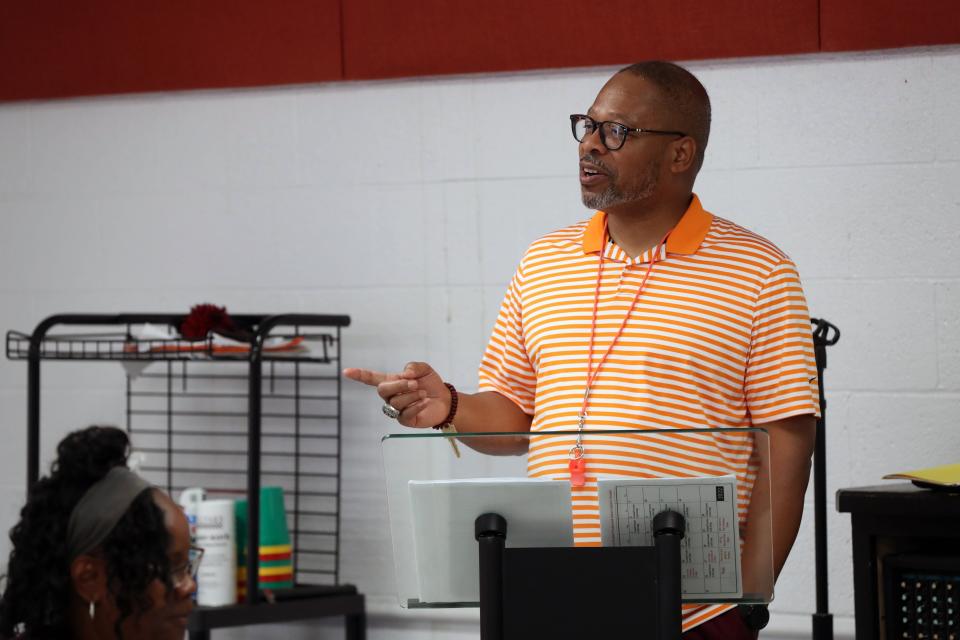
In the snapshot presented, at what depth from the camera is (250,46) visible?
3.24 meters

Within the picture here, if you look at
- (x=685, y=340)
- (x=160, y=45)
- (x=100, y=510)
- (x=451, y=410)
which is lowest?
(x=100, y=510)

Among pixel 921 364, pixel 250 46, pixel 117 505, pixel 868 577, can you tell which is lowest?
pixel 868 577

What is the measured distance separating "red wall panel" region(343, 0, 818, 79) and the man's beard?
37.3 inches

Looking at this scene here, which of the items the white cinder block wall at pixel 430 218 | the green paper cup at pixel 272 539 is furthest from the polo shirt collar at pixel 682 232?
the green paper cup at pixel 272 539

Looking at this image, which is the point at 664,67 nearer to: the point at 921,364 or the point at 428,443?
the point at 428,443

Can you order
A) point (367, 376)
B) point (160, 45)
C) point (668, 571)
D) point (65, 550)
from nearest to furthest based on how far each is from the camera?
point (668, 571) < point (65, 550) < point (367, 376) < point (160, 45)

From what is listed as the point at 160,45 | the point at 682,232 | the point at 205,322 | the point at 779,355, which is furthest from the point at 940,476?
the point at 160,45

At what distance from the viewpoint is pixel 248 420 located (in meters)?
2.94

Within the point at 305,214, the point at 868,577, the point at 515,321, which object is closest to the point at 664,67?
the point at 515,321

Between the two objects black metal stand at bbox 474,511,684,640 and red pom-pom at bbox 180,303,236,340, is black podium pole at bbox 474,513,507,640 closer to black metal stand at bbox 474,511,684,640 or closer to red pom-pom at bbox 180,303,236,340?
black metal stand at bbox 474,511,684,640

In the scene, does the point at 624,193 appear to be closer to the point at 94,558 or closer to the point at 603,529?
the point at 603,529

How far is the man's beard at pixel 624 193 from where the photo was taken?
2.00m

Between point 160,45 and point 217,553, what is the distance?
4.31 feet

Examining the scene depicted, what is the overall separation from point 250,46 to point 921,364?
5.80ft
